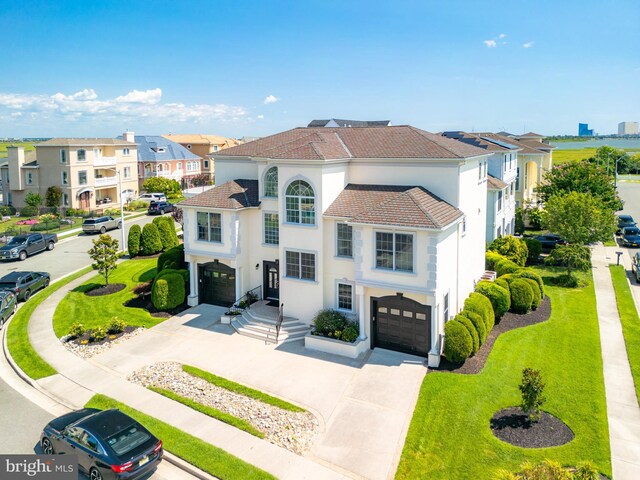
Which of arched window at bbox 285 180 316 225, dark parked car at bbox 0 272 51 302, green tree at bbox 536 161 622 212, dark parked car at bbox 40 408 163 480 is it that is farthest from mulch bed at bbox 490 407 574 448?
green tree at bbox 536 161 622 212

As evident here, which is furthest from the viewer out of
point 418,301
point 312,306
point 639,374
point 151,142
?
point 151,142

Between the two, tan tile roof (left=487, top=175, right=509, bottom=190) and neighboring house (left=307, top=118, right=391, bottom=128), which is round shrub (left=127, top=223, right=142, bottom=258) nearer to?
neighboring house (left=307, top=118, right=391, bottom=128)

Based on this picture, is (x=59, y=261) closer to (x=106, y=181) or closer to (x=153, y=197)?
(x=106, y=181)

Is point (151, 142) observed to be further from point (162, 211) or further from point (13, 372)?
point (13, 372)

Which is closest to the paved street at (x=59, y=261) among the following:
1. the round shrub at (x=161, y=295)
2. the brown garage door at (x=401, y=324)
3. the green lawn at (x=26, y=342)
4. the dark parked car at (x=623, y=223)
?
the green lawn at (x=26, y=342)

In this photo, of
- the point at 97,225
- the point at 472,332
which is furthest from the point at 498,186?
the point at 97,225

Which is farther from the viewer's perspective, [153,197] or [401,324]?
[153,197]

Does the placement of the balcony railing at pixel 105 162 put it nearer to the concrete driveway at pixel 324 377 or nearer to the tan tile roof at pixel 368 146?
the tan tile roof at pixel 368 146

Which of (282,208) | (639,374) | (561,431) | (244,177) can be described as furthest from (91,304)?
(639,374)
